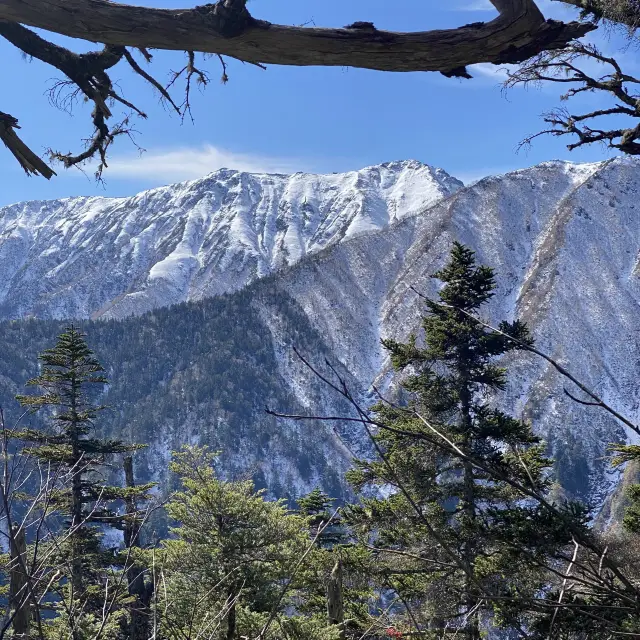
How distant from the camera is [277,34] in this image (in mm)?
2754

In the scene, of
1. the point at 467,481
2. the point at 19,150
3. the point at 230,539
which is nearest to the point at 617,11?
the point at 19,150

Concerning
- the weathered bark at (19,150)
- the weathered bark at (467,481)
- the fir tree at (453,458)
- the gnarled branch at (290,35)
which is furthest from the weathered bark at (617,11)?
the weathered bark at (467,481)

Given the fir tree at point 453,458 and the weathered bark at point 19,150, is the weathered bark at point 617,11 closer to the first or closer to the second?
the weathered bark at point 19,150

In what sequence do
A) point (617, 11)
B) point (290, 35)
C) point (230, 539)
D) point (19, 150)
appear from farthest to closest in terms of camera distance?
point (230, 539) → point (617, 11) → point (19, 150) → point (290, 35)

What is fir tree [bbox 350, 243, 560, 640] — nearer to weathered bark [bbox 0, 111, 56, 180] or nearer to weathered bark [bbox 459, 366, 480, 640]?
weathered bark [bbox 459, 366, 480, 640]

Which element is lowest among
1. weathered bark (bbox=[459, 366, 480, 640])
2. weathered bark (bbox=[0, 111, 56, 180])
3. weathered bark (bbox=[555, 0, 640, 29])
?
weathered bark (bbox=[459, 366, 480, 640])

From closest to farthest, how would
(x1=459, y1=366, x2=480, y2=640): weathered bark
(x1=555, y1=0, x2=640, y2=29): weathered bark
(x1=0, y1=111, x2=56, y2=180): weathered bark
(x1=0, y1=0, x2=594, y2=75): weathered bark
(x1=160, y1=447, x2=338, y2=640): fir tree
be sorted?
(x1=0, y1=0, x2=594, y2=75): weathered bark < (x1=0, y1=111, x2=56, y2=180): weathered bark < (x1=555, y1=0, x2=640, y2=29): weathered bark < (x1=160, y1=447, x2=338, y2=640): fir tree < (x1=459, y1=366, x2=480, y2=640): weathered bark

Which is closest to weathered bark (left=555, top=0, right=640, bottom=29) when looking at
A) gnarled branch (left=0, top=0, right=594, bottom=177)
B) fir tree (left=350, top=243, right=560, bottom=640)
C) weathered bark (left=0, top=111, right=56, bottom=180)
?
gnarled branch (left=0, top=0, right=594, bottom=177)

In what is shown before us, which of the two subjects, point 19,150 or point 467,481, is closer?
point 19,150

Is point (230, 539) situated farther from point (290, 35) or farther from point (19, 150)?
point (290, 35)

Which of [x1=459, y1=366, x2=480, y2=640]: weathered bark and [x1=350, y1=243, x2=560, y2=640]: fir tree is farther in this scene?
[x1=459, y1=366, x2=480, y2=640]: weathered bark

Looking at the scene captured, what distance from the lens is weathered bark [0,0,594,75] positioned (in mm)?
2699

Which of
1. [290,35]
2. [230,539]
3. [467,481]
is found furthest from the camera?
[467,481]

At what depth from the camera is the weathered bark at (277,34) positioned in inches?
106
